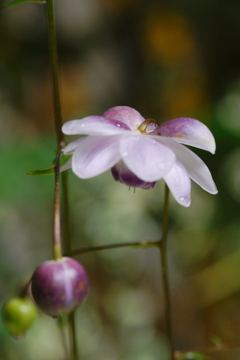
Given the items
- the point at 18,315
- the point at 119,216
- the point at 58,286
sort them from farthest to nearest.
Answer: the point at 119,216 → the point at 18,315 → the point at 58,286

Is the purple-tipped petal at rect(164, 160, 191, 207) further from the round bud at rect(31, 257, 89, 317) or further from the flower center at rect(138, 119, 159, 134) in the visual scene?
the round bud at rect(31, 257, 89, 317)

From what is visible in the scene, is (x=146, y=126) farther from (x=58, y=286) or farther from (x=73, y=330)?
(x=73, y=330)

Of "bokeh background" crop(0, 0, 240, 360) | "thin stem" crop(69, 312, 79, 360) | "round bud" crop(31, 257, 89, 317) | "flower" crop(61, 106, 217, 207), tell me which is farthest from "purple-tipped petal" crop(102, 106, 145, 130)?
"bokeh background" crop(0, 0, 240, 360)

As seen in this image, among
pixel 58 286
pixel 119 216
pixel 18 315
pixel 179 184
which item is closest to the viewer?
pixel 58 286

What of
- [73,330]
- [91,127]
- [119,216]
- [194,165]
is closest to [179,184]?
[194,165]

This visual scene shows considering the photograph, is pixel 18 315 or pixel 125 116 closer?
pixel 125 116

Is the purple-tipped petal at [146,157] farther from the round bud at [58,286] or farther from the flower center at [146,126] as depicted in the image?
the round bud at [58,286]

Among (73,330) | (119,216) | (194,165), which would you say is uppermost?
(194,165)

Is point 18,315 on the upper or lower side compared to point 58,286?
lower
